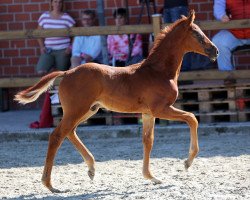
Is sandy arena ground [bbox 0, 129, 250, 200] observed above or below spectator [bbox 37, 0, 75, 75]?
below

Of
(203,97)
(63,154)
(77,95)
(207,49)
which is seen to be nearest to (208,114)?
(203,97)

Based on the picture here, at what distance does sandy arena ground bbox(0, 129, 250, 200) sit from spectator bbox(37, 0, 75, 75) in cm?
173

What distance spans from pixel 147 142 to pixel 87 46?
4.63 meters

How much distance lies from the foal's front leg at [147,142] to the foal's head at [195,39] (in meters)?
0.91

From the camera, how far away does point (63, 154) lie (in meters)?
10.2

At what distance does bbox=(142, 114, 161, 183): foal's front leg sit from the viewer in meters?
7.89

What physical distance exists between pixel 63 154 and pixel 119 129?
1.37m

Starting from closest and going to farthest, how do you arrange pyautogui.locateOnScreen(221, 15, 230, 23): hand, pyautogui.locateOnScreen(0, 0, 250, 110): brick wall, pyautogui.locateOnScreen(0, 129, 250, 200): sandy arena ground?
1. pyautogui.locateOnScreen(0, 129, 250, 200): sandy arena ground
2. pyautogui.locateOnScreen(221, 15, 230, 23): hand
3. pyautogui.locateOnScreen(0, 0, 250, 110): brick wall

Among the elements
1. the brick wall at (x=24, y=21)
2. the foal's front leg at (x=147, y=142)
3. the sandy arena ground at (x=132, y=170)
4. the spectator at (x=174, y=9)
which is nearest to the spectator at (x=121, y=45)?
the spectator at (x=174, y=9)

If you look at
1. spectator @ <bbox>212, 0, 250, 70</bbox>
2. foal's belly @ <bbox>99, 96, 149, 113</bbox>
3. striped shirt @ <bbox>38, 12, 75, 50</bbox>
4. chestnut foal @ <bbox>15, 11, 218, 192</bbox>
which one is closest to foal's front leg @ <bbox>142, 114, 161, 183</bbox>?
chestnut foal @ <bbox>15, 11, 218, 192</bbox>

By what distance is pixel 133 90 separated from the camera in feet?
25.8

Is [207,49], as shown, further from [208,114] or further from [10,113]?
[10,113]

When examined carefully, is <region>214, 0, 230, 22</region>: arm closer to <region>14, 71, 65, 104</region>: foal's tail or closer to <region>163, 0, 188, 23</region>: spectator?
<region>163, 0, 188, 23</region>: spectator

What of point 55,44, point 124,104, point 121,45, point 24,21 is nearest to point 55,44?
point 55,44
